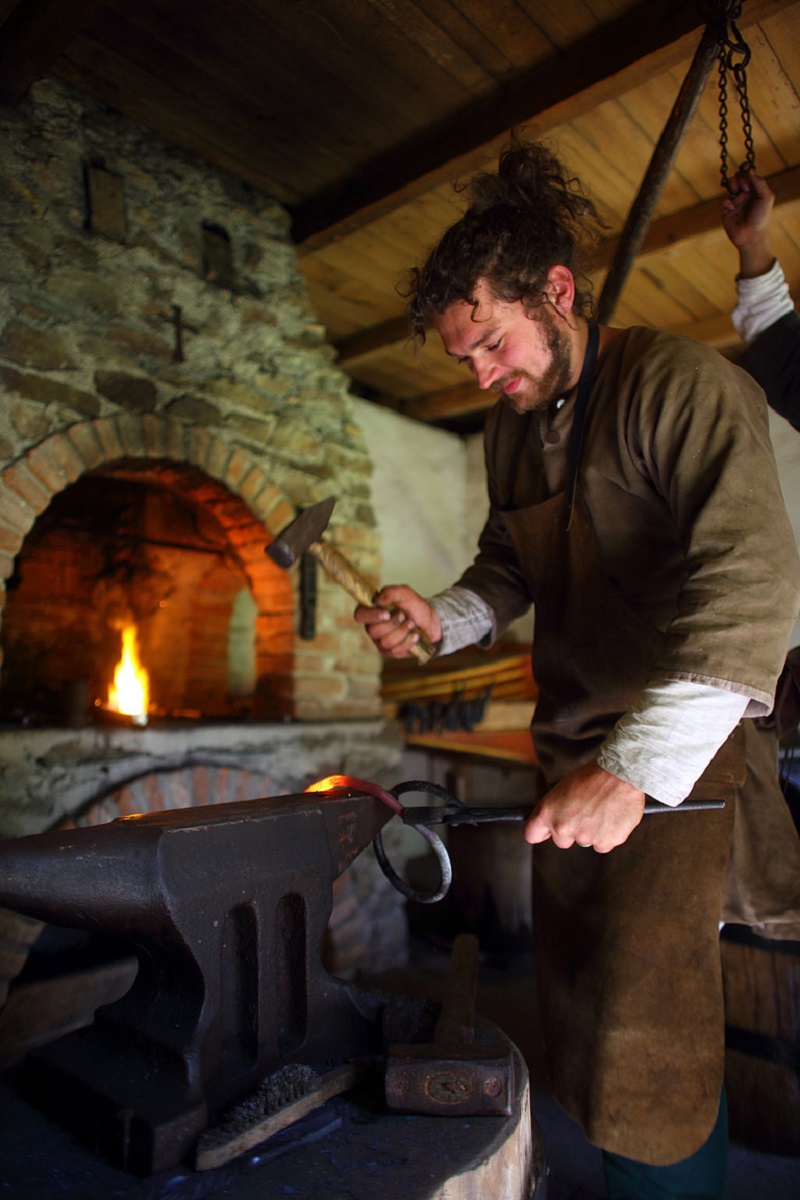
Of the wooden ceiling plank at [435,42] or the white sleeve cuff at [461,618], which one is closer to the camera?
the white sleeve cuff at [461,618]

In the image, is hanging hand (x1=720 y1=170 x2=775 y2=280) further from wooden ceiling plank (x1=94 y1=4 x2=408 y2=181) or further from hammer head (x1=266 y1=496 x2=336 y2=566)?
hammer head (x1=266 y1=496 x2=336 y2=566)

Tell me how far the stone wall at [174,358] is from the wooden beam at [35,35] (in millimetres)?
190

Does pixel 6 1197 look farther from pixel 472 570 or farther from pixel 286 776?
pixel 286 776

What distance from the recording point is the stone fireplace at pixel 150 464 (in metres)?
2.77

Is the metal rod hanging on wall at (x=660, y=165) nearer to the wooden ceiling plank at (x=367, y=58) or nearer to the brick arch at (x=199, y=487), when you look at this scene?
the wooden ceiling plank at (x=367, y=58)

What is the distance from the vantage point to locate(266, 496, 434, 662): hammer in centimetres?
205

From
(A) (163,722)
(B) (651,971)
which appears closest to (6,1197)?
(B) (651,971)

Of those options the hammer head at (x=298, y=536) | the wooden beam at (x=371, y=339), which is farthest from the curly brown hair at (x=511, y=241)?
the wooden beam at (x=371, y=339)

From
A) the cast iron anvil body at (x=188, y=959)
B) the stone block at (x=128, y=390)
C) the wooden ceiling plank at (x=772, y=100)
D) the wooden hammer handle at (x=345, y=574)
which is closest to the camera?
the cast iron anvil body at (x=188, y=959)

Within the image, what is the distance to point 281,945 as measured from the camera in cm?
134

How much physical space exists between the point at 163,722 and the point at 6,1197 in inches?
82.4

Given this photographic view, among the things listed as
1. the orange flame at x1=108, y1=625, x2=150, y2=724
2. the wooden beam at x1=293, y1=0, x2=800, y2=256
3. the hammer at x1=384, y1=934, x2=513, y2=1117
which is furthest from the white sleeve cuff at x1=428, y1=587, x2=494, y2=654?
the orange flame at x1=108, y1=625, x2=150, y2=724

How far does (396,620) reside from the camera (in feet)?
6.61

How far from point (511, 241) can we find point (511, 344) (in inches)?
8.5
